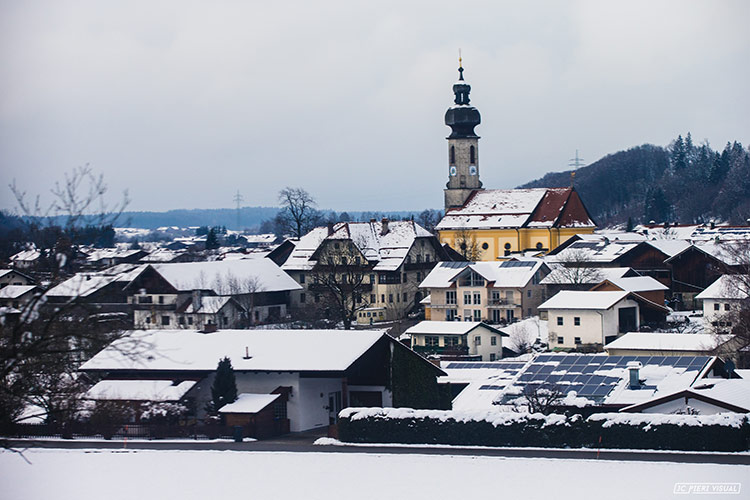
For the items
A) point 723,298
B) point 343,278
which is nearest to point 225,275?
point 343,278

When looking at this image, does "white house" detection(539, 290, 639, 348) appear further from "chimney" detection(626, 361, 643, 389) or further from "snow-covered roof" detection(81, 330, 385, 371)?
"snow-covered roof" detection(81, 330, 385, 371)

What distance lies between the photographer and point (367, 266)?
64750 millimetres

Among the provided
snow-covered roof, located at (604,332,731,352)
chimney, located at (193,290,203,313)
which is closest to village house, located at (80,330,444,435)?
snow-covered roof, located at (604,332,731,352)

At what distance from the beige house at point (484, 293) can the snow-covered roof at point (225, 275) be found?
361 inches

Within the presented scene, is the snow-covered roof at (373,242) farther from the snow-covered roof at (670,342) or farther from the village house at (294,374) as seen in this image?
the village house at (294,374)

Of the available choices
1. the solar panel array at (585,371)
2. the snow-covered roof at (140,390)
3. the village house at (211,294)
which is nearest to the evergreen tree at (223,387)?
the snow-covered roof at (140,390)

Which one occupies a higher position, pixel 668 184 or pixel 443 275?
pixel 668 184

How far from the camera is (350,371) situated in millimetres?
27781

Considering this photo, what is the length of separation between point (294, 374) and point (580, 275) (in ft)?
108

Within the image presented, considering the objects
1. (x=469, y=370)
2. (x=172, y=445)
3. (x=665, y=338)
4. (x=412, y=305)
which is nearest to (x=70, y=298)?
(x=172, y=445)

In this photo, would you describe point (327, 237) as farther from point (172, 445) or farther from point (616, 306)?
point (172, 445)

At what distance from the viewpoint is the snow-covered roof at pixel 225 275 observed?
191 ft

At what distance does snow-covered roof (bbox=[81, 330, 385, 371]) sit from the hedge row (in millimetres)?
2897

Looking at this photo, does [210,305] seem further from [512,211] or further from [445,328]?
[512,211]
